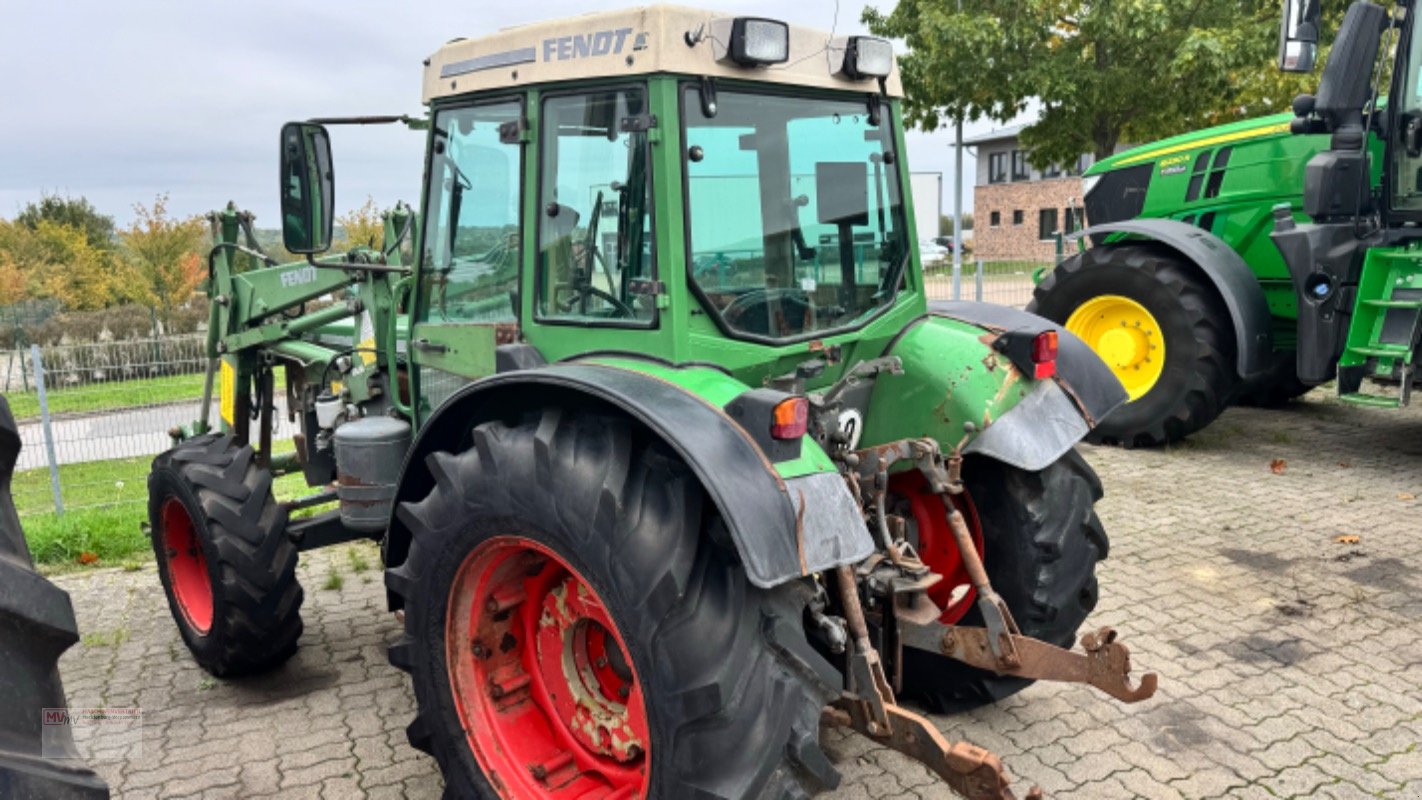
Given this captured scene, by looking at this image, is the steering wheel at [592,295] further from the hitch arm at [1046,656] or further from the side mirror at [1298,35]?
the side mirror at [1298,35]

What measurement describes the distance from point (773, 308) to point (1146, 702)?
2.20 metres

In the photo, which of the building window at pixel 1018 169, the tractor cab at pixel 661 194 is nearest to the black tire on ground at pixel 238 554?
the tractor cab at pixel 661 194

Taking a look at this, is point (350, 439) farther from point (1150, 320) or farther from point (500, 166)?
point (1150, 320)

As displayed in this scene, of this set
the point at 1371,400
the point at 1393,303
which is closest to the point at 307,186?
the point at 1393,303

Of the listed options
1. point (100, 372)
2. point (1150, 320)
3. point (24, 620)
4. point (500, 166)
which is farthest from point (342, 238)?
point (24, 620)

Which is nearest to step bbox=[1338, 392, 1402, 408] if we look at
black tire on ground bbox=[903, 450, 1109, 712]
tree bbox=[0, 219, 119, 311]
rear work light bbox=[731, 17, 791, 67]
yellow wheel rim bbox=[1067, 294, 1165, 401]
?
yellow wheel rim bbox=[1067, 294, 1165, 401]

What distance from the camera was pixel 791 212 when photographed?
325 cm

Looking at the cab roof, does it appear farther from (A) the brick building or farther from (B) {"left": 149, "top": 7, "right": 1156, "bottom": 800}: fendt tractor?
(A) the brick building

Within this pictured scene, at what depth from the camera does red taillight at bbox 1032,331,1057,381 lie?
3.47 m

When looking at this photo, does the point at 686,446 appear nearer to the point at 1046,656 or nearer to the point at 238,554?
the point at 1046,656

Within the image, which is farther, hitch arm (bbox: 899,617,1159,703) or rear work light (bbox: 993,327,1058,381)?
rear work light (bbox: 993,327,1058,381)

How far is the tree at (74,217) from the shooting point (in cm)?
3619

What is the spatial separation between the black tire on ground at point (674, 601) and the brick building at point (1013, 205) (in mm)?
33061

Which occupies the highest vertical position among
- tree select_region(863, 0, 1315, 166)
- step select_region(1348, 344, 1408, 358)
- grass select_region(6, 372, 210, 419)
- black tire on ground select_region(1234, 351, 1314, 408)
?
tree select_region(863, 0, 1315, 166)
